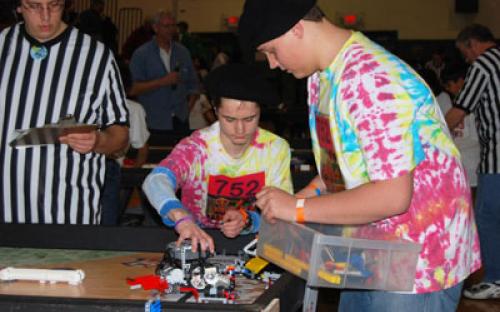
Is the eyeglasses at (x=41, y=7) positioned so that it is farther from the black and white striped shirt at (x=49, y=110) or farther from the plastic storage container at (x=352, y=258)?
the plastic storage container at (x=352, y=258)

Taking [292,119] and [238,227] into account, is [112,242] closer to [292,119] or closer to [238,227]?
[238,227]

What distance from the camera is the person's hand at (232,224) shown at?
2566 millimetres

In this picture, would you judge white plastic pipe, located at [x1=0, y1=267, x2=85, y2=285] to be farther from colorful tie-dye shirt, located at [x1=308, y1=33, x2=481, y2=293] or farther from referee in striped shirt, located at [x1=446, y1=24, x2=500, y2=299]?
referee in striped shirt, located at [x1=446, y1=24, x2=500, y2=299]

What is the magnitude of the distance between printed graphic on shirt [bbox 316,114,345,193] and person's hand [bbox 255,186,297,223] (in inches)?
5.6

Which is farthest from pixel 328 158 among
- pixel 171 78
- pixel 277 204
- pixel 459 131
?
pixel 171 78

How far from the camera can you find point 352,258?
1.85m

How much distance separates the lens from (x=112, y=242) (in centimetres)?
269

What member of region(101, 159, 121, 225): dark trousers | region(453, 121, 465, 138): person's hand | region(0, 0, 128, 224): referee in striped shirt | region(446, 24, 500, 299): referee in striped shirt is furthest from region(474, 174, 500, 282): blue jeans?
region(0, 0, 128, 224): referee in striped shirt

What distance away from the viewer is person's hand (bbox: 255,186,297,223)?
1862mm

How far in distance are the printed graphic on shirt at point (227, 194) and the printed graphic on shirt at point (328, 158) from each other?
3.38 feet

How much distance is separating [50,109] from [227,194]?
0.67 m

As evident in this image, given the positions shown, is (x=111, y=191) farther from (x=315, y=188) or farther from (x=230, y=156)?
(x=315, y=188)

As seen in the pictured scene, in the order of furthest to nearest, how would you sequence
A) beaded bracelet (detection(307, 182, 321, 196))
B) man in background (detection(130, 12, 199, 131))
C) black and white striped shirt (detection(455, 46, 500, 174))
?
man in background (detection(130, 12, 199, 131)) → black and white striped shirt (detection(455, 46, 500, 174)) → beaded bracelet (detection(307, 182, 321, 196))

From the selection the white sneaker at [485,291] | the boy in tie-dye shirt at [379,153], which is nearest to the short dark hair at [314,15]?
the boy in tie-dye shirt at [379,153]
